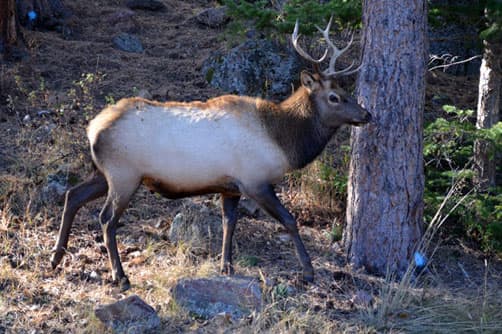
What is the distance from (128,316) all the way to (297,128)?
2569mm

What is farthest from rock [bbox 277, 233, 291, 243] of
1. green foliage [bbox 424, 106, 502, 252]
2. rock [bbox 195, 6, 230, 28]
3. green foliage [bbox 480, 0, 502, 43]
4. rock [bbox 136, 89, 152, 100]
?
rock [bbox 195, 6, 230, 28]

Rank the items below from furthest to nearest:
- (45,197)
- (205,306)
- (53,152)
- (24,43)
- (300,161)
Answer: (24,43)
(53,152)
(45,197)
(300,161)
(205,306)

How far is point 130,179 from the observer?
6.67 m

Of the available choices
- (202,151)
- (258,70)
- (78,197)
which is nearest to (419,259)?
(202,151)

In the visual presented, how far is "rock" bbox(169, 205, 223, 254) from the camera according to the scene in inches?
299

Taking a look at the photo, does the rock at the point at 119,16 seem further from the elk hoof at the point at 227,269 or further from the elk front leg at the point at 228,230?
the elk hoof at the point at 227,269

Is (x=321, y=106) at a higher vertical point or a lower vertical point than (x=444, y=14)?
lower

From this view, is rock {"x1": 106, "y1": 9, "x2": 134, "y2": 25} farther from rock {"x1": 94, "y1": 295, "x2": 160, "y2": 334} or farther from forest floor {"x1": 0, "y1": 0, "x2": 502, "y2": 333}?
rock {"x1": 94, "y1": 295, "x2": 160, "y2": 334}

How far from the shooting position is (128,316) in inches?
228

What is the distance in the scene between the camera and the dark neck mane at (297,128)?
23.4 feet

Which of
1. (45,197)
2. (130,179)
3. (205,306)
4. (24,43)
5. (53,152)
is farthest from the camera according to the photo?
(24,43)

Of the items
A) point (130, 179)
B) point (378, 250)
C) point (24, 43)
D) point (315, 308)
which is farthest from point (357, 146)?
point (24, 43)

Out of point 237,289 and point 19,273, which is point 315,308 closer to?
point 237,289

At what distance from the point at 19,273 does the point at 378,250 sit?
3460 millimetres
